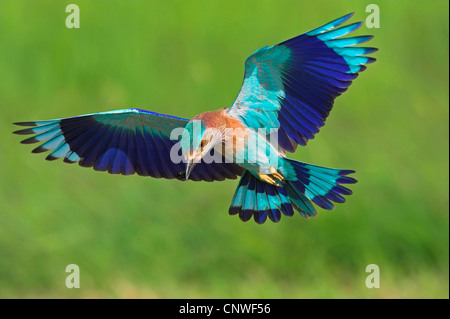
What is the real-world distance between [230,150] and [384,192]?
3766 mm

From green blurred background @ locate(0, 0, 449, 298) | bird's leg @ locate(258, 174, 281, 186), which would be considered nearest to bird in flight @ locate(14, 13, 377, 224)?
bird's leg @ locate(258, 174, 281, 186)

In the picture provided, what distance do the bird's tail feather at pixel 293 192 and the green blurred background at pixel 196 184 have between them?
2848 mm

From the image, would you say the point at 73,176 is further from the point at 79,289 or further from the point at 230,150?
the point at 230,150

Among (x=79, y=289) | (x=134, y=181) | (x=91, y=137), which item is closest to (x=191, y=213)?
(x=134, y=181)

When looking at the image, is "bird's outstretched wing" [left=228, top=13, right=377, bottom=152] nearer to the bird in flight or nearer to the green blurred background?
the bird in flight

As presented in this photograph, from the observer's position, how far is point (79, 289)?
332 inches

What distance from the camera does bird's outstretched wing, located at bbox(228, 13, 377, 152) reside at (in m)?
5.30

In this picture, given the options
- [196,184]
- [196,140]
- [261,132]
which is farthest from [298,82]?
[196,184]

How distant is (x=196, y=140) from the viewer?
16.4ft

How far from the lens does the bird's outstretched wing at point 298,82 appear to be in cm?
530

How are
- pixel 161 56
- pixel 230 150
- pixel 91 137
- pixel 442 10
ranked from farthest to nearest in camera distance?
1. pixel 442 10
2. pixel 161 56
3. pixel 91 137
4. pixel 230 150

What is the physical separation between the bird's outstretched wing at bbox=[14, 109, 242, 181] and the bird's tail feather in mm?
184

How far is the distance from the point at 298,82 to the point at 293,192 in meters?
0.64

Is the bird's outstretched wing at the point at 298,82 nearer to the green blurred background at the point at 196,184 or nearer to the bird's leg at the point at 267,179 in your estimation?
the bird's leg at the point at 267,179
